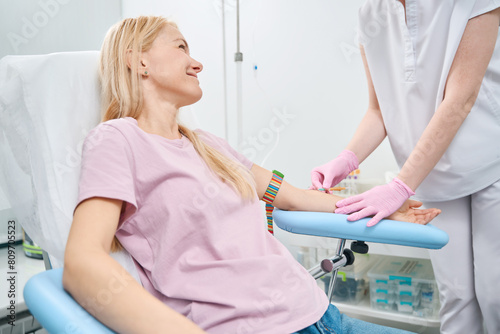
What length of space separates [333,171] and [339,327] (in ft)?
1.73

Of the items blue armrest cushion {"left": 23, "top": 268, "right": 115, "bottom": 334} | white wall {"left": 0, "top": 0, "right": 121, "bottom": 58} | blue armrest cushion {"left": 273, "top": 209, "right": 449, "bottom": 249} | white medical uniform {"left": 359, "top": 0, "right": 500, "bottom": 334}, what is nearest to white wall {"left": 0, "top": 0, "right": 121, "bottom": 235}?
white wall {"left": 0, "top": 0, "right": 121, "bottom": 58}

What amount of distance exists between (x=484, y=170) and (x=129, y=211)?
935 mm

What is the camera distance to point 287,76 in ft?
7.13

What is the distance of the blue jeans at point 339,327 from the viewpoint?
778 millimetres

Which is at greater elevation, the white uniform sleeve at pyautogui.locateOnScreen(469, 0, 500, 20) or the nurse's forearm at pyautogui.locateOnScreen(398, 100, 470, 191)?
the white uniform sleeve at pyautogui.locateOnScreen(469, 0, 500, 20)

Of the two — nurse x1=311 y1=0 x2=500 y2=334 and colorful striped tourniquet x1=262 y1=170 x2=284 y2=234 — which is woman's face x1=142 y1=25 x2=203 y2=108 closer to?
colorful striped tourniquet x1=262 y1=170 x2=284 y2=234

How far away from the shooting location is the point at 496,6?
98 centimetres

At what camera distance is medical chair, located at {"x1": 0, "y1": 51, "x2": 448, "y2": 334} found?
83 cm

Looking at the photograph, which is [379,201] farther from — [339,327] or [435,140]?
[339,327]

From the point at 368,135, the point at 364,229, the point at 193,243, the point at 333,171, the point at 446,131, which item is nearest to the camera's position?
the point at 193,243

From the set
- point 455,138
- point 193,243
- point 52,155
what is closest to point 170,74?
point 52,155

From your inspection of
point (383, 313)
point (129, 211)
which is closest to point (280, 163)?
point (383, 313)

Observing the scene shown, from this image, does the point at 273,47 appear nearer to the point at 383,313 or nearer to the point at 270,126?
the point at 270,126

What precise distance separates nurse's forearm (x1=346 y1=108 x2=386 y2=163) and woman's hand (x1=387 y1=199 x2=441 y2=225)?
0.27 m
